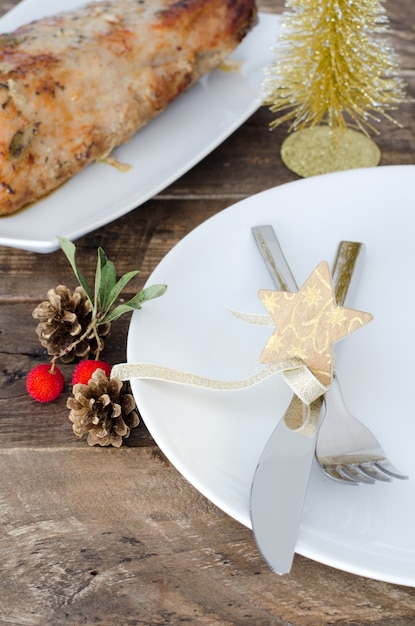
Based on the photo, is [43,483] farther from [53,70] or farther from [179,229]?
[53,70]

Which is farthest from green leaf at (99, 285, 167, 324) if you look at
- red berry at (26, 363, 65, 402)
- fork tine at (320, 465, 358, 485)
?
fork tine at (320, 465, 358, 485)

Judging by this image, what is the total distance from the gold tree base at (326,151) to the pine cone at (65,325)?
1.33 feet

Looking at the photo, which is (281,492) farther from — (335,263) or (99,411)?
(335,263)

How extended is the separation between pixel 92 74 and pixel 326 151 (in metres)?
0.35

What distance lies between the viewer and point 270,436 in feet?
1.98

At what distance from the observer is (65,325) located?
2.56 feet

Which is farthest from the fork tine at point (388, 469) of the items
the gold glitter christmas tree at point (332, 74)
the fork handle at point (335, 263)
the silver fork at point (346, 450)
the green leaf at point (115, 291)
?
the gold glitter christmas tree at point (332, 74)

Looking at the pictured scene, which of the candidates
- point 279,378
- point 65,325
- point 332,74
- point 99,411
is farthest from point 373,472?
point 332,74

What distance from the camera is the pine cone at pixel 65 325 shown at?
77 cm

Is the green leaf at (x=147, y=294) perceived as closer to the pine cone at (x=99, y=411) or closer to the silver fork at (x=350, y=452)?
the pine cone at (x=99, y=411)

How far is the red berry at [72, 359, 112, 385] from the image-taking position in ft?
2.43

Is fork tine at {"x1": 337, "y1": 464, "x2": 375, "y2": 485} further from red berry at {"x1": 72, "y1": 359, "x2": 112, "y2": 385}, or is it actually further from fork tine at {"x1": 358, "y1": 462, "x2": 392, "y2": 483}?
red berry at {"x1": 72, "y1": 359, "x2": 112, "y2": 385}

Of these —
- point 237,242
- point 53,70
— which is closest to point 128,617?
point 237,242

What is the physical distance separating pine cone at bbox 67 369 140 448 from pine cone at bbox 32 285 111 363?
0.08 m
